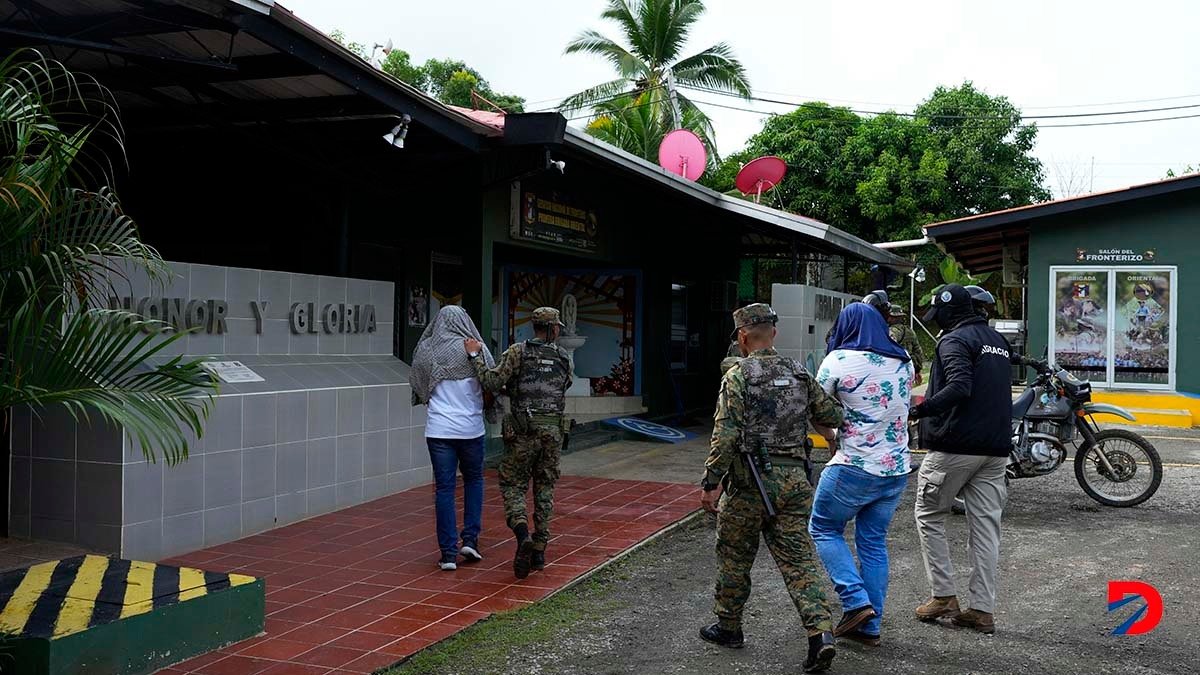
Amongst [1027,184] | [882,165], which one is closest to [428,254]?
[882,165]

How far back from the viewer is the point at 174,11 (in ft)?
20.7

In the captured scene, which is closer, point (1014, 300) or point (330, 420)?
point (330, 420)

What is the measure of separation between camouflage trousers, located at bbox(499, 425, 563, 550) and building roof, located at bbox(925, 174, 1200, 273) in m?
11.9

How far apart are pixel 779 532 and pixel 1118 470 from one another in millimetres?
5093

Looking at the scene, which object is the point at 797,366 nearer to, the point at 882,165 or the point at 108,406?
the point at 108,406

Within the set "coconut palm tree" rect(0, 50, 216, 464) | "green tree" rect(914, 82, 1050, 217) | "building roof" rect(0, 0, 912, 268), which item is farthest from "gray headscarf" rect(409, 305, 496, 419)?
"green tree" rect(914, 82, 1050, 217)

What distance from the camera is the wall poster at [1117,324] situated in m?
16.2

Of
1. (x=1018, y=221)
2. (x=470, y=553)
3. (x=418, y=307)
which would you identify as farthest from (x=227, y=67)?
(x=1018, y=221)

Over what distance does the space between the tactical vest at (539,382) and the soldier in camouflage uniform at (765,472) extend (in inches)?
70.5

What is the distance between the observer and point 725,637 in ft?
16.6

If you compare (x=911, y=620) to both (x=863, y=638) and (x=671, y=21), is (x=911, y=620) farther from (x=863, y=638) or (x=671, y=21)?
(x=671, y=21)

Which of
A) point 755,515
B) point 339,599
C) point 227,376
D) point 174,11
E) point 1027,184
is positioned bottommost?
point 339,599

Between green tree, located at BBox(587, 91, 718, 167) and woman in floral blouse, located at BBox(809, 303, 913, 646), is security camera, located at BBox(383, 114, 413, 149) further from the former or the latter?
green tree, located at BBox(587, 91, 718, 167)

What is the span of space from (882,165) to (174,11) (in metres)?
25.4
